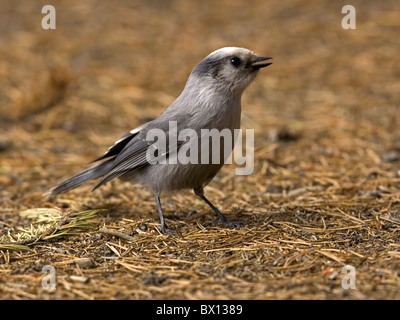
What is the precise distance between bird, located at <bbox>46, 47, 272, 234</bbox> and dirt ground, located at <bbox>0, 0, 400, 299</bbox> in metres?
0.38

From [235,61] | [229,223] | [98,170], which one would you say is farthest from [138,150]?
[235,61]

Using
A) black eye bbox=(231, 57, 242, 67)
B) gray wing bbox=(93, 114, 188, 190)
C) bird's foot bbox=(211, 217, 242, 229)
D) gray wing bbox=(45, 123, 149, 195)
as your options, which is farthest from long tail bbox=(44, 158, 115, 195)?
black eye bbox=(231, 57, 242, 67)

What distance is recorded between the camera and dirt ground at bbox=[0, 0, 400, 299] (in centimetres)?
350

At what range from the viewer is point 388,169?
5699 millimetres

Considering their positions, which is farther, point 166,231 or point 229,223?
point 229,223

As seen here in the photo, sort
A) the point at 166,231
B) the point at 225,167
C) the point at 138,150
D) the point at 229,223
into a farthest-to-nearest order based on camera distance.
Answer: the point at 225,167
the point at 138,150
the point at 229,223
the point at 166,231

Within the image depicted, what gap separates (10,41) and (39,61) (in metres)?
1.08

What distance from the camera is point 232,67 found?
457cm

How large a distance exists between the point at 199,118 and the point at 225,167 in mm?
1997

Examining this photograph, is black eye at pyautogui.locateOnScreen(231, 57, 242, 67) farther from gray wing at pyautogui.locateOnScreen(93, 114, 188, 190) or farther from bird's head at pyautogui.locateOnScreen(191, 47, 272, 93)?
gray wing at pyautogui.locateOnScreen(93, 114, 188, 190)

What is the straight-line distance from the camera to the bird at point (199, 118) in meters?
4.46

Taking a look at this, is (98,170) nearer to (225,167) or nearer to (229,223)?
(229,223)

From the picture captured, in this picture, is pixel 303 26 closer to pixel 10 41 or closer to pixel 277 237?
pixel 10 41

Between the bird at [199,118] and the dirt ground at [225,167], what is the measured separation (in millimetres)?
376
